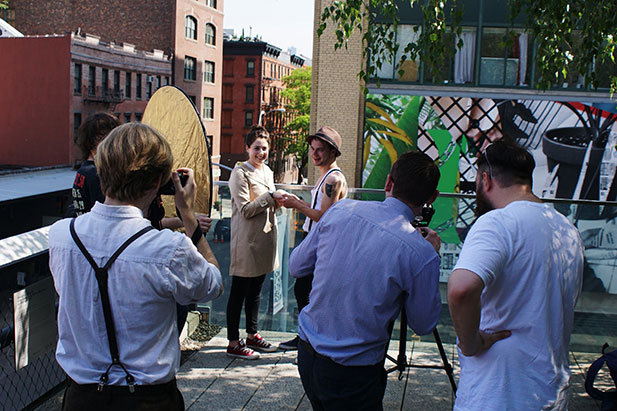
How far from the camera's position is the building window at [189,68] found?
56562 millimetres

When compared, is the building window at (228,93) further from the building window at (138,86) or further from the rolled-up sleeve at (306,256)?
the rolled-up sleeve at (306,256)

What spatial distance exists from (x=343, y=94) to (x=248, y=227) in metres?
20.1

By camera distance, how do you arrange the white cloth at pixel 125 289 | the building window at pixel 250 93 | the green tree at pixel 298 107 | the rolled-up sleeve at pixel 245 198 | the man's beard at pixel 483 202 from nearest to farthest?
the white cloth at pixel 125 289 → the man's beard at pixel 483 202 → the rolled-up sleeve at pixel 245 198 → the building window at pixel 250 93 → the green tree at pixel 298 107

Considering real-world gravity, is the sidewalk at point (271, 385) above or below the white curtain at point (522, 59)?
below

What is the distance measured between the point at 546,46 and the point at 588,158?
775 inches

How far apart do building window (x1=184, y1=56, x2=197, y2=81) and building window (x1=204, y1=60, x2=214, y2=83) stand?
1947 mm

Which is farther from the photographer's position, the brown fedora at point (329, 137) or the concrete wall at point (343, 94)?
the concrete wall at point (343, 94)

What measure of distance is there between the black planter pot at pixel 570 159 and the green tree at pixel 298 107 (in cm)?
5272

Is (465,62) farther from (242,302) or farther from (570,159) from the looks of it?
(242,302)

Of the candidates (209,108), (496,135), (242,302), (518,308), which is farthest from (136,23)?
(518,308)

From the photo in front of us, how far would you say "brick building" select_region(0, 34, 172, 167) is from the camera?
138 ft

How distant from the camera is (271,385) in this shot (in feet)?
15.7

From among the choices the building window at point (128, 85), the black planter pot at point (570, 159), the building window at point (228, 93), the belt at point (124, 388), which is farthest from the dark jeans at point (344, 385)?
the building window at point (228, 93)

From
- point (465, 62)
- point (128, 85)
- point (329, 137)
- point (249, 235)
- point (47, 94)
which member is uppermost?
point (128, 85)
